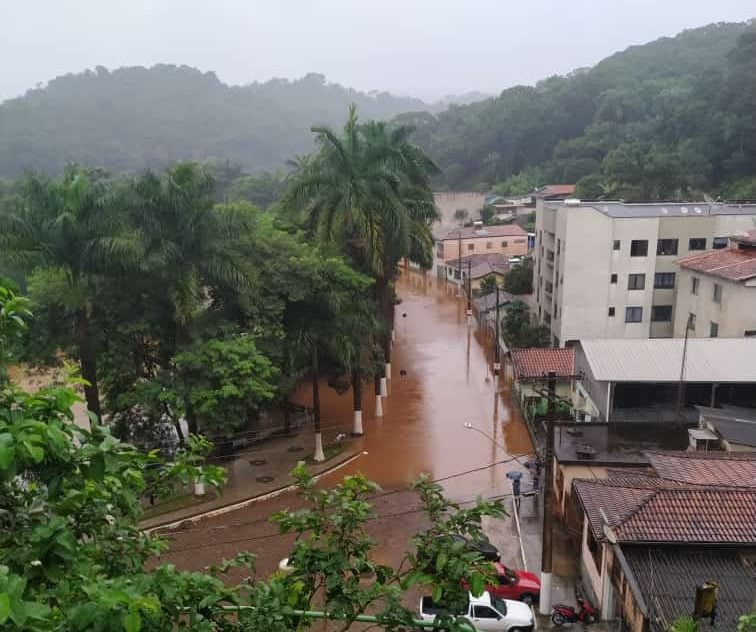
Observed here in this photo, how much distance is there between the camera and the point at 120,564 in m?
4.79

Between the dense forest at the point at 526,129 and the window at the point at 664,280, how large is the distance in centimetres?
3006

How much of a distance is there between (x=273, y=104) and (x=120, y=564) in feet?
662

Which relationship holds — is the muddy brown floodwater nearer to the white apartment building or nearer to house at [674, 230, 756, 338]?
the white apartment building

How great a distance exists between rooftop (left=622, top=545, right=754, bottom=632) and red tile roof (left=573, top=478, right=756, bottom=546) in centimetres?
26

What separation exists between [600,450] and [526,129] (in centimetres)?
8407

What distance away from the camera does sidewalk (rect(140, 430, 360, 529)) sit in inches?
793

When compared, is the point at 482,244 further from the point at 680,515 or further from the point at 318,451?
the point at 680,515

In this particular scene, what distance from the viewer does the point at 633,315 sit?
34469 mm

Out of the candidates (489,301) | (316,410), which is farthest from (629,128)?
(316,410)

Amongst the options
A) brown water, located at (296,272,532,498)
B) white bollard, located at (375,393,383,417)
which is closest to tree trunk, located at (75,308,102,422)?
brown water, located at (296,272,532,498)

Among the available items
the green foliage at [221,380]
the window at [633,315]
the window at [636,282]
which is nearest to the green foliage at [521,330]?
the window at [633,315]

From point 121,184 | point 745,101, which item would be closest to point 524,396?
point 121,184

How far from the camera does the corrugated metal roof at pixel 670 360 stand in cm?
2095

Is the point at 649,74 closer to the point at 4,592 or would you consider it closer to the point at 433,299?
the point at 433,299
